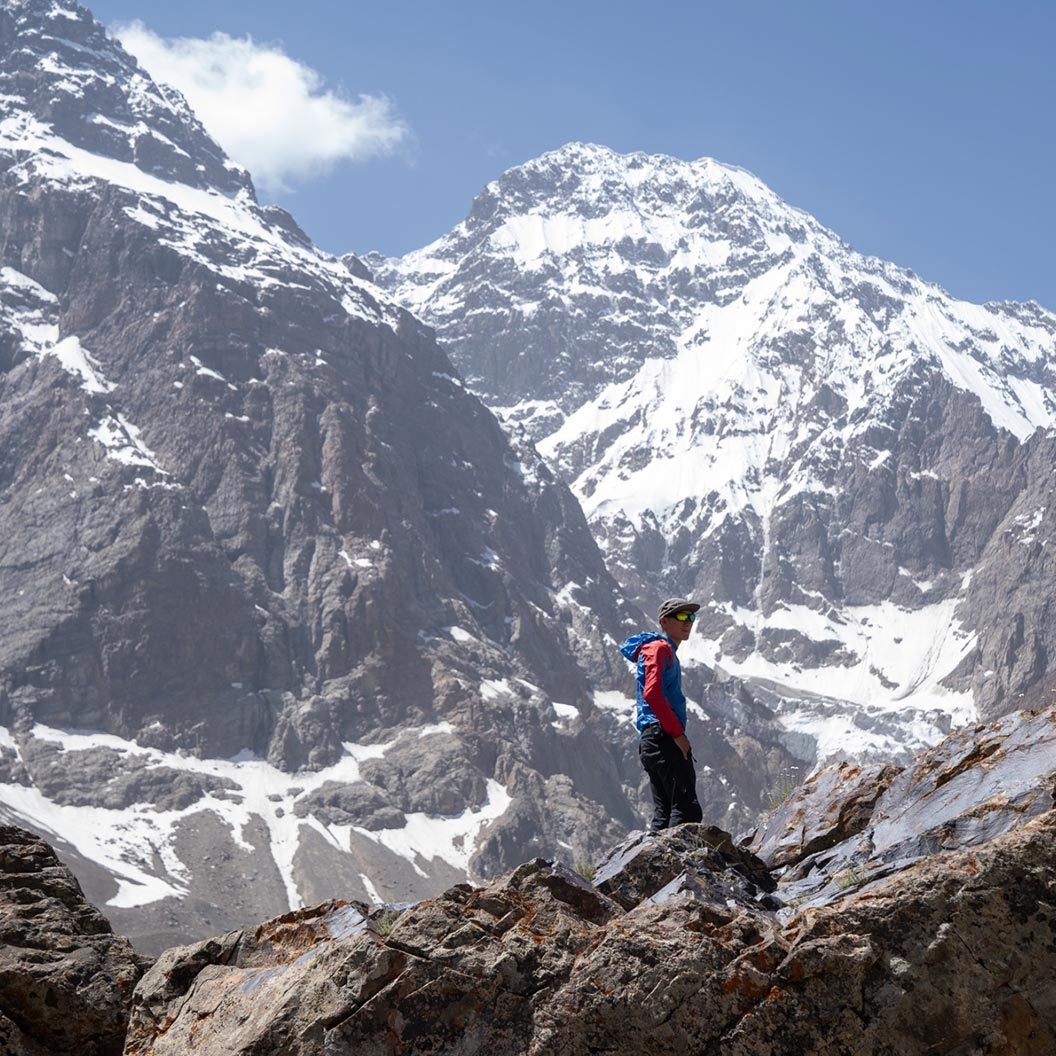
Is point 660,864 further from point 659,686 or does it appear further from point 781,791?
point 781,791

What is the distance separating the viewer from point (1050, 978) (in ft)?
32.1

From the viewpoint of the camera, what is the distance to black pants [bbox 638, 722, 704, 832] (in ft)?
48.6

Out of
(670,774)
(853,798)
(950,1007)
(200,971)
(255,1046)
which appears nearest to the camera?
(950,1007)

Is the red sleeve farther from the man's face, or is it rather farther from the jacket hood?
the man's face

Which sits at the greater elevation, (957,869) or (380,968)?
(380,968)

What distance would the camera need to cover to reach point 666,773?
1486cm

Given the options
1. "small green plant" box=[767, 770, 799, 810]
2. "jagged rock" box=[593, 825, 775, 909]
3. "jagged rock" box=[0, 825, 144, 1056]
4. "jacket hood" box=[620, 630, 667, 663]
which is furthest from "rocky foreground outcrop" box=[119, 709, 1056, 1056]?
"small green plant" box=[767, 770, 799, 810]

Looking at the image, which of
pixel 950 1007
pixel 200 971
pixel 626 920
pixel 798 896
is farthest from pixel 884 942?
pixel 200 971

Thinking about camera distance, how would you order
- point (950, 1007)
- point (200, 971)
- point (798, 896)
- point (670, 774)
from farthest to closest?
point (670, 774) < point (798, 896) < point (200, 971) < point (950, 1007)

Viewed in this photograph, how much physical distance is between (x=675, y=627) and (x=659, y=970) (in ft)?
18.4

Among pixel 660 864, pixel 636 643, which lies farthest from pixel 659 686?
pixel 660 864

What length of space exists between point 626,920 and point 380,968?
180 cm

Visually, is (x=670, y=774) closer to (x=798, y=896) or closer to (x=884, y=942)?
(x=798, y=896)

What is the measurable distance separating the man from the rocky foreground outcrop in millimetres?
2501
